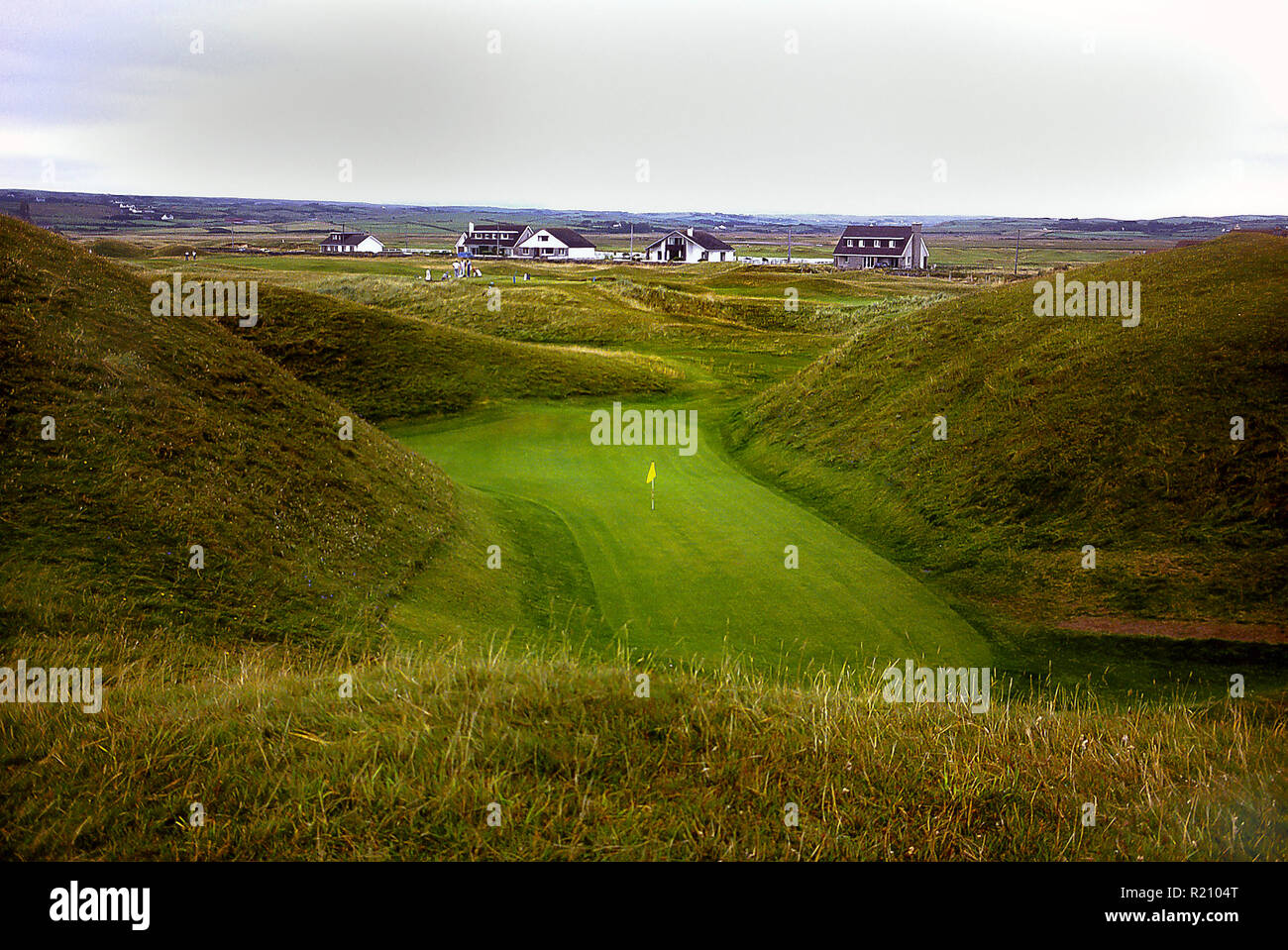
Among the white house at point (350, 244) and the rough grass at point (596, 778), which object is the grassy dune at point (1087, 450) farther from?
the white house at point (350, 244)

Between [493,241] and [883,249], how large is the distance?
5536cm

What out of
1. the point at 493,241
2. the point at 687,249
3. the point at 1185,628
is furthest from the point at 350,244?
the point at 1185,628

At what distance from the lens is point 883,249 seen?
3920 inches

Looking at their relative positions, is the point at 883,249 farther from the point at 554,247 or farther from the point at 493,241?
the point at 493,241

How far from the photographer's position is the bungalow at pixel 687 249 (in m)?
117

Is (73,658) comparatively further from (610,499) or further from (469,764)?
(610,499)

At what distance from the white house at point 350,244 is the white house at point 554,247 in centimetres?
2062

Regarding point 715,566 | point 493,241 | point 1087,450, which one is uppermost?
point 493,241

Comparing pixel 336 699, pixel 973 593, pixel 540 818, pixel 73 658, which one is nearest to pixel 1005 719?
pixel 540 818

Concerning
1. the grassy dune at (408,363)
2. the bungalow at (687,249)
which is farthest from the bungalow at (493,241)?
the grassy dune at (408,363)

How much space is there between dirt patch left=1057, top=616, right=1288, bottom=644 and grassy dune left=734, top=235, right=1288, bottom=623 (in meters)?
0.25

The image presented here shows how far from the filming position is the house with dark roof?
9825 centimetres

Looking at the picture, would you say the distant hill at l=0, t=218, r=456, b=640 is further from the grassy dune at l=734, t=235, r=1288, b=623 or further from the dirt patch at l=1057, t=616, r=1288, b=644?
the dirt patch at l=1057, t=616, r=1288, b=644

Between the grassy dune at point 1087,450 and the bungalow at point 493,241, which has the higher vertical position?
the bungalow at point 493,241
